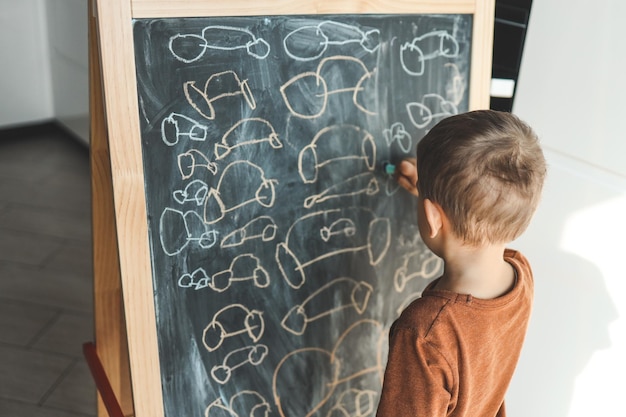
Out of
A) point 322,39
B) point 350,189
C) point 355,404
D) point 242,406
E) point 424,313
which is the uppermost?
point 322,39

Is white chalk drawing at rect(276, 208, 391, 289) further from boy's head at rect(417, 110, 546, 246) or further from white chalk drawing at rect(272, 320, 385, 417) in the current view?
boy's head at rect(417, 110, 546, 246)

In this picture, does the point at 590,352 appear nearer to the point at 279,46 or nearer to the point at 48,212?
the point at 279,46

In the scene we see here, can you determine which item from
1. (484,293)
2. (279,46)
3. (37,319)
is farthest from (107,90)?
(37,319)

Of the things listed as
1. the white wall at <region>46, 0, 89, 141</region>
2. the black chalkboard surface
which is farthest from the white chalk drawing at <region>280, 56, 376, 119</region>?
the white wall at <region>46, 0, 89, 141</region>

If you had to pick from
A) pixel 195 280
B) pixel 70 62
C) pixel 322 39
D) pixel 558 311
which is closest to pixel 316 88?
pixel 322 39

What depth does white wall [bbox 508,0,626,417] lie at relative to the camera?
60.5 inches

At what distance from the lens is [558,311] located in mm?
1748

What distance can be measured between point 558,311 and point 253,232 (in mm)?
833

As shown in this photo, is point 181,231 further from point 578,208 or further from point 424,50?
point 578,208

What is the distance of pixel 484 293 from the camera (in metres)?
1.25

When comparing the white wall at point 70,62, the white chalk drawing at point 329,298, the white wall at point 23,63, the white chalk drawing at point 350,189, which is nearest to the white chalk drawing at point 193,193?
the white chalk drawing at point 350,189

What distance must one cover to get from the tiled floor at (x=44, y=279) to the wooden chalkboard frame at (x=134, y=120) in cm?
97

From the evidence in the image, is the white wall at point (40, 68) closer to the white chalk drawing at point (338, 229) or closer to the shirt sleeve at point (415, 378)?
the white chalk drawing at point (338, 229)

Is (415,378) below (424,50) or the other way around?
below
